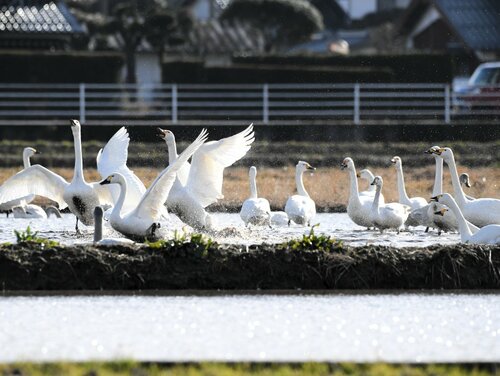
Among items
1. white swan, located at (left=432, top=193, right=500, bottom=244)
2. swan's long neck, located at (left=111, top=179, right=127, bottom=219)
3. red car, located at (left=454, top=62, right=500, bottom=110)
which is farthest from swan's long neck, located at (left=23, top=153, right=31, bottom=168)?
red car, located at (left=454, top=62, right=500, bottom=110)

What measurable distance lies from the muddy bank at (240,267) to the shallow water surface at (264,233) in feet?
7.97

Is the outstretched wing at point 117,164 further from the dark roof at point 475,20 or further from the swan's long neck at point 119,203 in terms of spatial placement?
the dark roof at point 475,20

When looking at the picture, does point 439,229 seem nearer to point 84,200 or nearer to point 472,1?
point 84,200

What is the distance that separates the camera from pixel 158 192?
1323 centimetres

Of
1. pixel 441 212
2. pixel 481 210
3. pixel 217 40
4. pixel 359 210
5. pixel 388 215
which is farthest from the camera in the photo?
pixel 217 40

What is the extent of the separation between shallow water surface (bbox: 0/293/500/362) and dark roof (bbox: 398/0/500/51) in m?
31.4

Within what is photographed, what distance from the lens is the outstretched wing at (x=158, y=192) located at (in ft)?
42.7

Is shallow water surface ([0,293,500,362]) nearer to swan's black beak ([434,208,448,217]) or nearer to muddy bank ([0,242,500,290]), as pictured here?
muddy bank ([0,242,500,290])

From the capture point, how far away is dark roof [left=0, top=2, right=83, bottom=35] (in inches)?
1551

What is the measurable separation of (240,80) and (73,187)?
72.2ft

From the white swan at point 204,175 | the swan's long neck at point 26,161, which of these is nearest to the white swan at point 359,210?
the white swan at point 204,175

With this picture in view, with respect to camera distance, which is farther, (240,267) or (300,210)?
(300,210)

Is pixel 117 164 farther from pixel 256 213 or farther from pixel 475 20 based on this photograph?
pixel 475 20

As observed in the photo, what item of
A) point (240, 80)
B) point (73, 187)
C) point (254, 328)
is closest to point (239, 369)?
point (254, 328)
